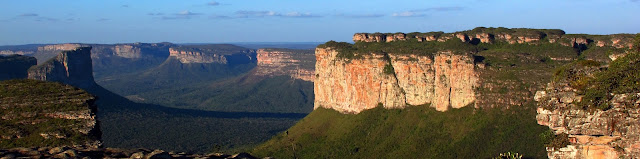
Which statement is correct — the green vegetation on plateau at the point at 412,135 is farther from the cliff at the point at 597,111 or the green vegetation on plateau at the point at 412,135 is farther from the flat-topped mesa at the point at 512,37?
the cliff at the point at 597,111

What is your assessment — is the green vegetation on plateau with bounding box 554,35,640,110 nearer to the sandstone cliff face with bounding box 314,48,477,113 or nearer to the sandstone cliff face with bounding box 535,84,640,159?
the sandstone cliff face with bounding box 535,84,640,159

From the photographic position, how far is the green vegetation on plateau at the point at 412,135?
56219 millimetres

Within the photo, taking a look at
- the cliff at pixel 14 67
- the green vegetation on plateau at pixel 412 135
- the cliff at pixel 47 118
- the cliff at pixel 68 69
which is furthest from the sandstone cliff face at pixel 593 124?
the cliff at pixel 68 69

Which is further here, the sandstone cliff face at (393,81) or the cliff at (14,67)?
the cliff at (14,67)

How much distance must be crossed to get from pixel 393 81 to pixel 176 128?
164ft

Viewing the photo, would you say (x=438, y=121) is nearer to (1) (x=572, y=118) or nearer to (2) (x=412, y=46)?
(2) (x=412, y=46)

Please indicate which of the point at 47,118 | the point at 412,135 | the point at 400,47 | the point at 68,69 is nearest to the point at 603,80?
A: the point at 47,118

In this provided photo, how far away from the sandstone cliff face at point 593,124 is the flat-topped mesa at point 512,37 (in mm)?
44071

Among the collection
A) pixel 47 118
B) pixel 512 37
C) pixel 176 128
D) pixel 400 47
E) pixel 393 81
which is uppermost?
pixel 512 37

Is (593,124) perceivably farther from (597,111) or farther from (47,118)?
(47,118)

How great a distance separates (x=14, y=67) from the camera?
11706 centimetres

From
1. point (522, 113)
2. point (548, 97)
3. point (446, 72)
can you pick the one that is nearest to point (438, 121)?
point (446, 72)

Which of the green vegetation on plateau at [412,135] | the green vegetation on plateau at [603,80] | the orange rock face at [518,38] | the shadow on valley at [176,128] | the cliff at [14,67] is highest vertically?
the orange rock face at [518,38]

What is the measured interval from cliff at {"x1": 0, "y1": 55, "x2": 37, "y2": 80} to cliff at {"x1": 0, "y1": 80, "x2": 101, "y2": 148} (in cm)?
7462
